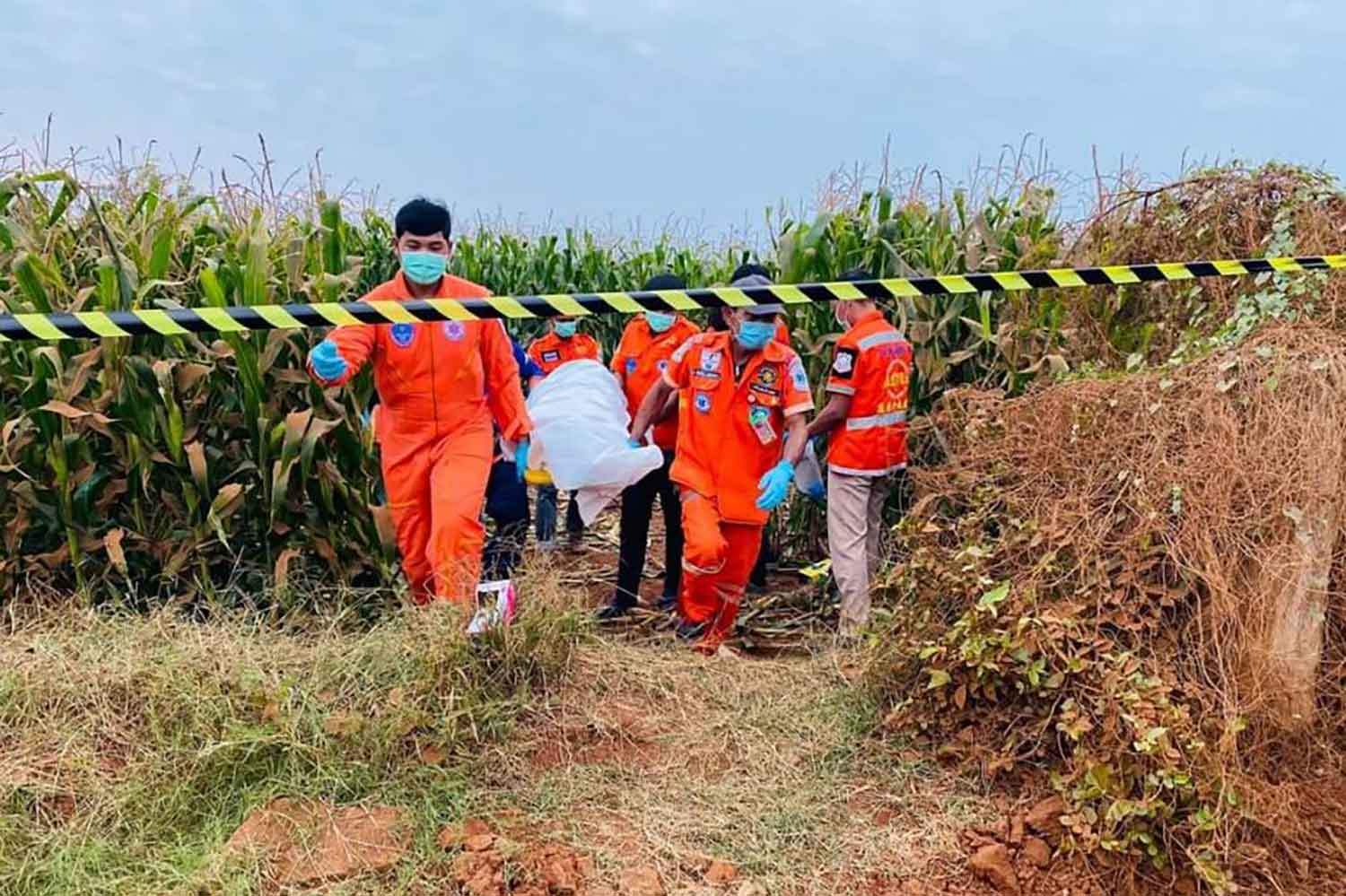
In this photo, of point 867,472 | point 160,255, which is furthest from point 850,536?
point 160,255

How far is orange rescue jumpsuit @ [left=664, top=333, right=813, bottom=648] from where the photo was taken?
177 inches

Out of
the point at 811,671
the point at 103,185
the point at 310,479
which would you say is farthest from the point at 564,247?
the point at 811,671

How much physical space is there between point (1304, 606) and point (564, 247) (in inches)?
315

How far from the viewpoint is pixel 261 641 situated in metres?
3.42

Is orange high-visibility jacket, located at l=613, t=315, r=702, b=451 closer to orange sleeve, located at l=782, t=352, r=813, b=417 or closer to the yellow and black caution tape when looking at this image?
orange sleeve, located at l=782, t=352, r=813, b=417

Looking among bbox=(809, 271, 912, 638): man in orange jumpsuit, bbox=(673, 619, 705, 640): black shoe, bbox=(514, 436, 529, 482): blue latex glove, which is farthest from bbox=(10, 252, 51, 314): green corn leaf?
bbox=(809, 271, 912, 638): man in orange jumpsuit

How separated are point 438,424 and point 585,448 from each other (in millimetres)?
Answer: 836

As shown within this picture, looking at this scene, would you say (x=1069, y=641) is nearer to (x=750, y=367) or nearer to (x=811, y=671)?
(x=811, y=671)

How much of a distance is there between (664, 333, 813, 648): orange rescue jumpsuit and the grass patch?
3.81ft

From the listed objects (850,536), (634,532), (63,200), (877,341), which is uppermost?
(63,200)

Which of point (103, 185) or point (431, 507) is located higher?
point (103, 185)

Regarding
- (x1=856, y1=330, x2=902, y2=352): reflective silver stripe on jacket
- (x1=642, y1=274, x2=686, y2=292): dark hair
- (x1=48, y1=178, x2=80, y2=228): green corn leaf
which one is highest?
(x1=48, y1=178, x2=80, y2=228): green corn leaf

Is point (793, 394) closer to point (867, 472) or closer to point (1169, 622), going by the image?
point (867, 472)

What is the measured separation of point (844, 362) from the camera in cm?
447
